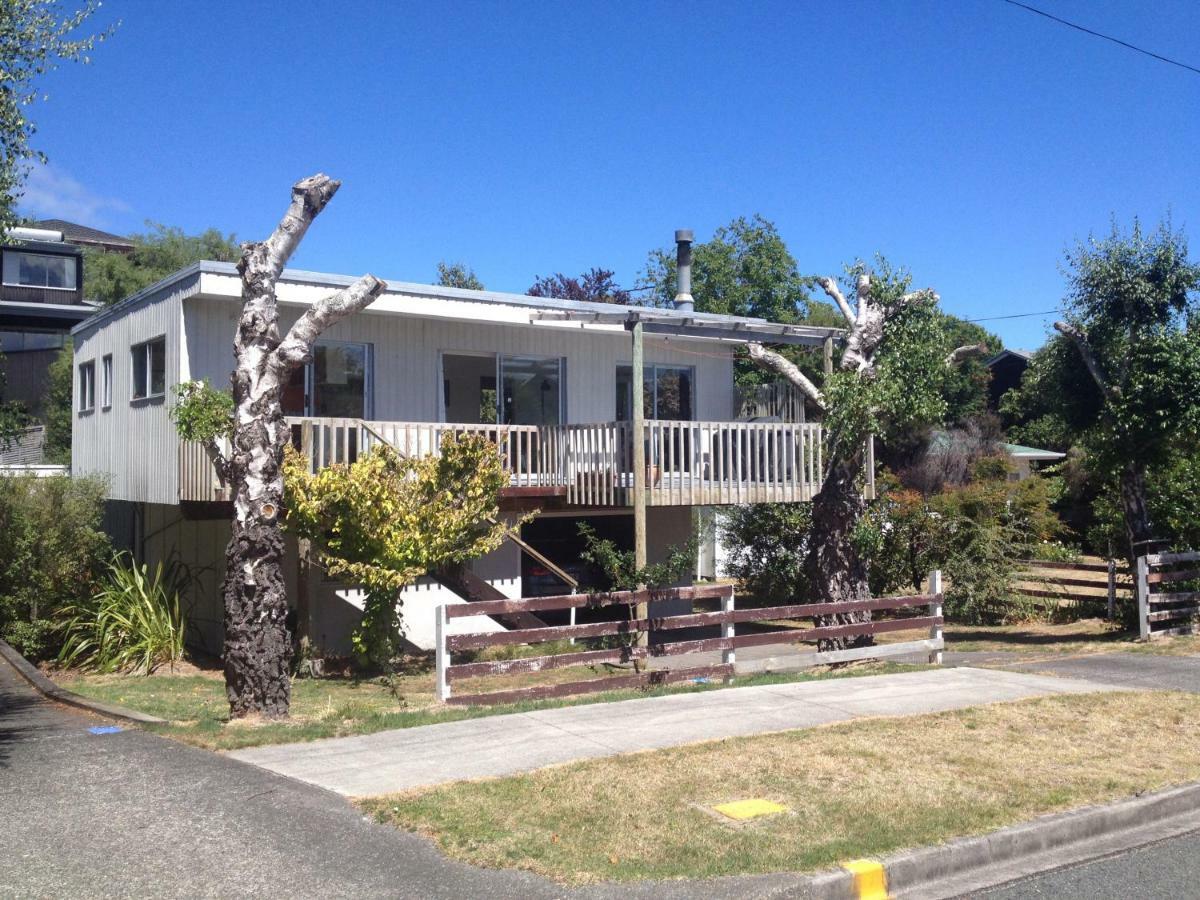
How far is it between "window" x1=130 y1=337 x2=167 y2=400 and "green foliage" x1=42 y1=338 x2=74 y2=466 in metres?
16.2

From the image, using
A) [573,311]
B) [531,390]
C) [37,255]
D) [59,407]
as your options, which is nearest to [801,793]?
[573,311]

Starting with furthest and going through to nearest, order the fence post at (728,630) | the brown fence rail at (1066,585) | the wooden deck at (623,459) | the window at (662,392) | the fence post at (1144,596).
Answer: the window at (662,392) → the brown fence rail at (1066,585) → the fence post at (1144,596) → the wooden deck at (623,459) → the fence post at (728,630)

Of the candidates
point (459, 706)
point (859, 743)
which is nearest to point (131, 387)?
point (459, 706)

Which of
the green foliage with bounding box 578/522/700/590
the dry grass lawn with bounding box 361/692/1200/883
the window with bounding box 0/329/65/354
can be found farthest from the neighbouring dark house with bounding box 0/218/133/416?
the dry grass lawn with bounding box 361/692/1200/883

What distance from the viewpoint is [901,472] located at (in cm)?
3606

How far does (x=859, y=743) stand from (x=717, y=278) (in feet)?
104

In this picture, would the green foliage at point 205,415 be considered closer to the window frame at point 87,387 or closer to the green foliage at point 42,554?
the green foliage at point 42,554

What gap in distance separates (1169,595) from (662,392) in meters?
8.97

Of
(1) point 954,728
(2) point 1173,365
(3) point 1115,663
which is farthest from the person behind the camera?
(2) point 1173,365

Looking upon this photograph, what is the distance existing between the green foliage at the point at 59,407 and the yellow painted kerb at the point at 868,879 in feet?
100

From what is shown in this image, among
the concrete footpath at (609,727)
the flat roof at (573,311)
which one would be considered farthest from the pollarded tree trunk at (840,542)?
the flat roof at (573,311)

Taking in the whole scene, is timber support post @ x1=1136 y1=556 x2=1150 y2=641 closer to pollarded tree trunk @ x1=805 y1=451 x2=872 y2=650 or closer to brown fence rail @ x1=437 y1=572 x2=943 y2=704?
brown fence rail @ x1=437 y1=572 x2=943 y2=704

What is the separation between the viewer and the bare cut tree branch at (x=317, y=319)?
1027cm

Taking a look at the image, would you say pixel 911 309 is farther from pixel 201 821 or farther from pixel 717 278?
pixel 717 278
